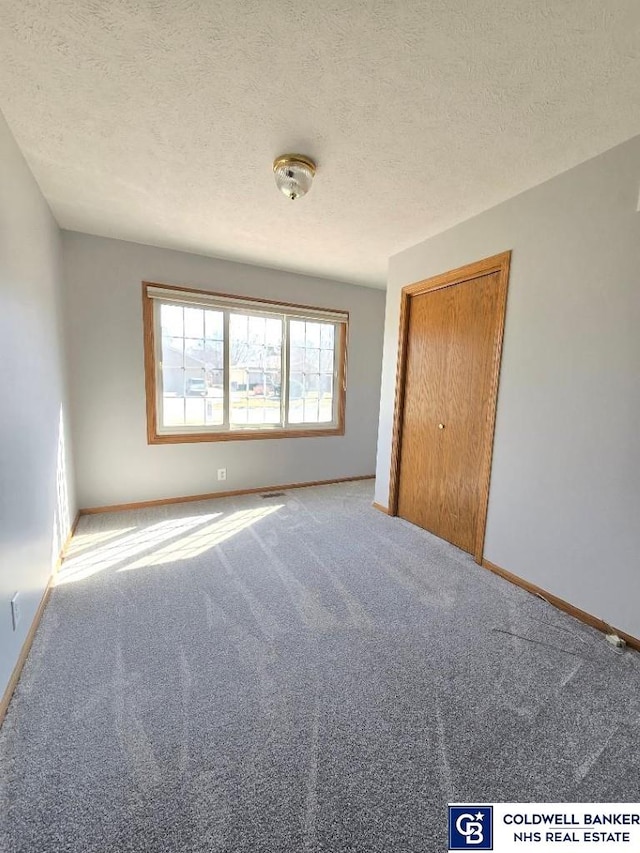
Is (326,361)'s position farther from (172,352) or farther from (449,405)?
(449,405)

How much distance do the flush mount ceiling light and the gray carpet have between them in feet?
7.80

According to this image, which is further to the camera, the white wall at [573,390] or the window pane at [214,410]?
the window pane at [214,410]

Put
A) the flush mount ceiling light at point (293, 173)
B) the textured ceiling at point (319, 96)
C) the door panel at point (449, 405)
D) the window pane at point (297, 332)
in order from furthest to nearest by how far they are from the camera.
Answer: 1. the window pane at point (297, 332)
2. the door panel at point (449, 405)
3. the flush mount ceiling light at point (293, 173)
4. the textured ceiling at point (319, 96)

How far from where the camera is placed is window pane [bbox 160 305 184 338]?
137 inches

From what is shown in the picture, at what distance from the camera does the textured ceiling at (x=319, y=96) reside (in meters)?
1.20

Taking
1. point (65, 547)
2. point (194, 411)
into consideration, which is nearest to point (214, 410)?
point (194, 411)

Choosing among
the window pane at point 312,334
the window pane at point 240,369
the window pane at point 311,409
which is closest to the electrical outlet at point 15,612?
the window pane at point 240,369

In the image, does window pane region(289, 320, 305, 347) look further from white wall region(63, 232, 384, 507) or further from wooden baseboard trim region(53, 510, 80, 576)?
wooden baseboard trim region(53, 510, 80, 576)

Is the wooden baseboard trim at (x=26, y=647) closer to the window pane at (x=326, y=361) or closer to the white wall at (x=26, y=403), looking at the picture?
the white wall at (x=26, y=403)

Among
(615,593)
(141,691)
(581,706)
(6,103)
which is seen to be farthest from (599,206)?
(141,691)

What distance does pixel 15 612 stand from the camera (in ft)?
5.01

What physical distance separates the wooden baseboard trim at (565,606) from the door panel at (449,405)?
304mm

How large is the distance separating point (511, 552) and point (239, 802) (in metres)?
2.02

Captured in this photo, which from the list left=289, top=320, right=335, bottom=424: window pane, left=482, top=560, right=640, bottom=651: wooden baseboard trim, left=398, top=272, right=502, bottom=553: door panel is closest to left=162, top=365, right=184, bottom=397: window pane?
left=289, top=320, right=335, bottom=424: window pane
